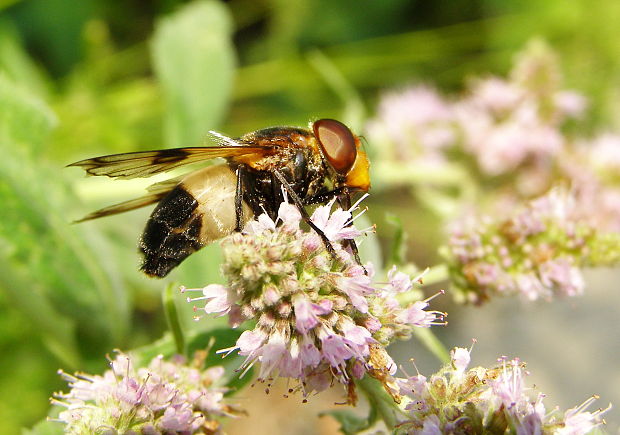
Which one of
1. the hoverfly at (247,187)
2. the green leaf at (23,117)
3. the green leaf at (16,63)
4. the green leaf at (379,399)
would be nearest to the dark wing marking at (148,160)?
the hoverfly at (247,187)

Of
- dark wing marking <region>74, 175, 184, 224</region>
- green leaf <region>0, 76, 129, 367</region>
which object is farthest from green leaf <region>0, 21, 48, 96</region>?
dark wing marking <region>74, 175, 184, 224</region>

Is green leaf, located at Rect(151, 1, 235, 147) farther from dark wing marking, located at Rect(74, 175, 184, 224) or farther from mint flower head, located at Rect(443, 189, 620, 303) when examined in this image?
mint flower head, located at Rect(443, 189, 620, 303)

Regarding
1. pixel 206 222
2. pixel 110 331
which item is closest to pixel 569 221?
pixel 206 222

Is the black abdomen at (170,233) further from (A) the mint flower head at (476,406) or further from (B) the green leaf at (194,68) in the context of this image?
(B) the green leaf at (194,68)

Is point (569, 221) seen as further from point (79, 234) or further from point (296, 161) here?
point (79, 234)

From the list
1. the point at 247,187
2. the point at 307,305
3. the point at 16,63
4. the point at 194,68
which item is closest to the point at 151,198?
the point at 247,187

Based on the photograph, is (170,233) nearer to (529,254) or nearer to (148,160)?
(148,160)

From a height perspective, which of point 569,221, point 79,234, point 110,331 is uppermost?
point 79,234

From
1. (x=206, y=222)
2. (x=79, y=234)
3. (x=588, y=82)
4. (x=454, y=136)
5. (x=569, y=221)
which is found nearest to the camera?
(x=206, y=222)
